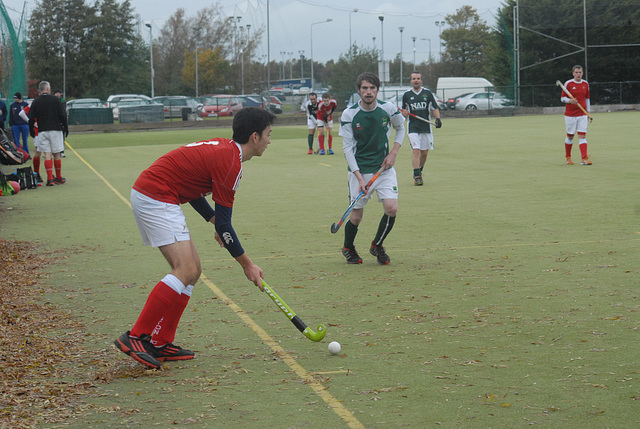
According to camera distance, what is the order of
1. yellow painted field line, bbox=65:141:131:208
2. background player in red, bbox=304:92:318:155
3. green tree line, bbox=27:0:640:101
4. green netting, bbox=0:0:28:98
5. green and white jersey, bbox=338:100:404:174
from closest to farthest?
green and white jersey, bbox=338:100:404:174 → yellow painted field line, bbox=65:141:131:208 → green netting, bbox=0:0:28:98 → background player in red, bbox=304:92:318:155 → green tree line, bbox=27:0:640:101

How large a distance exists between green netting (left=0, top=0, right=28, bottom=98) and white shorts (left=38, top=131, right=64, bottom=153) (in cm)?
434

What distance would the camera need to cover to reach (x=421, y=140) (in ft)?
52.8

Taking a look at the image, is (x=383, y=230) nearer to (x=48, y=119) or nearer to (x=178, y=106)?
(x=48, y=119)

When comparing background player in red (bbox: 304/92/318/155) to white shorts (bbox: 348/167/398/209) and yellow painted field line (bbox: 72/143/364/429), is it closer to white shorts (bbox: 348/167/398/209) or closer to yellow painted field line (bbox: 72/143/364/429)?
white shorts (bbox: 348/167/398/209)

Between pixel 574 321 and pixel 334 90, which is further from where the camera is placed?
pixel 334 90

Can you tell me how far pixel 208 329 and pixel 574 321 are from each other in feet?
9.22

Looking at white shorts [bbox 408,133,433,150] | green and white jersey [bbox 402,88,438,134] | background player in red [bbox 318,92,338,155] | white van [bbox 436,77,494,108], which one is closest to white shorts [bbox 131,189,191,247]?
white shorts [bbox 408,133,433,150]

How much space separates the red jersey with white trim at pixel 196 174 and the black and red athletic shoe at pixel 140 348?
925mm

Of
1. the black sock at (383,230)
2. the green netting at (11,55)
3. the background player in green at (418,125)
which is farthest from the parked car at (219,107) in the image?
the black sock at (383,230)

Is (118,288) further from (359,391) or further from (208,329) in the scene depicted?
(359,391)

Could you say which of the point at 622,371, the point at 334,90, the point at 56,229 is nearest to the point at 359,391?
the point at 622,371

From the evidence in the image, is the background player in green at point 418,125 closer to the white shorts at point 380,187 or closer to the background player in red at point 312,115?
the white shorts at point 380,187

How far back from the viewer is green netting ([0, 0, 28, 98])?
21.5 meters

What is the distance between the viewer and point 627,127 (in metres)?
31.5
